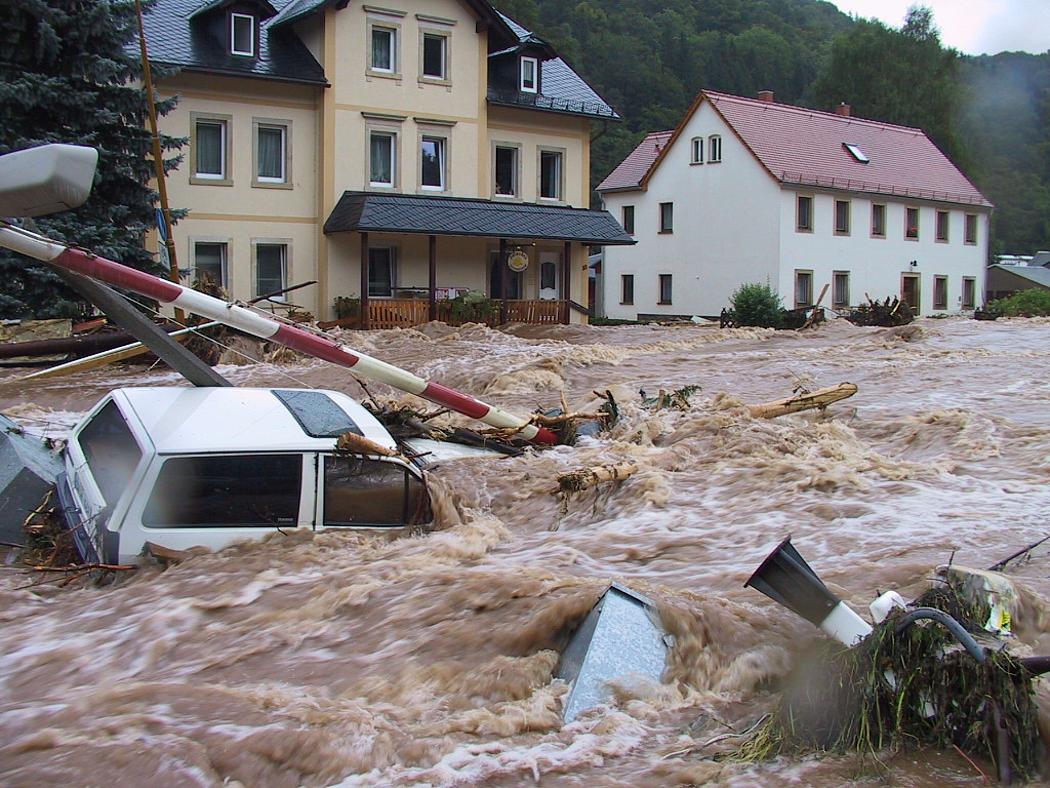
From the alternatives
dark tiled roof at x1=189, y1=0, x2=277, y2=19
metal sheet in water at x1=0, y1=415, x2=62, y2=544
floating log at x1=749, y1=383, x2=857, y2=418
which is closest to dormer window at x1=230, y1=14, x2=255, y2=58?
dark tiled roof at x1=189, y1=0, x2=277, y2=19

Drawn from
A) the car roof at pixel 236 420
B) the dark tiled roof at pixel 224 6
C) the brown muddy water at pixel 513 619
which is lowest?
the brown muddy water at pixel 513 619

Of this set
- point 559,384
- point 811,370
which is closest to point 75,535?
point 559,384

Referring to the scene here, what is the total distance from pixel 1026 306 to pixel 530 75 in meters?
19.9

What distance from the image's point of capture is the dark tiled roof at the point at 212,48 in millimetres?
28203

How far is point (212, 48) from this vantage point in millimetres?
29109

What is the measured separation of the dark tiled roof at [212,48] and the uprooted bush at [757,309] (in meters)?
13.1

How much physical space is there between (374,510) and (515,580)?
156cm

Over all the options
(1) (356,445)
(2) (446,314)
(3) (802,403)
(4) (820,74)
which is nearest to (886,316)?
(2) (446,314)

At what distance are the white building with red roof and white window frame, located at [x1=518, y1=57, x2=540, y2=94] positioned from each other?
12.5 metres

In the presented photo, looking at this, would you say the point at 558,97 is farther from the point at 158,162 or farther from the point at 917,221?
the point at 917,221

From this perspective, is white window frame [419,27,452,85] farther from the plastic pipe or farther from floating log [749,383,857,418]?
the plastic pipe

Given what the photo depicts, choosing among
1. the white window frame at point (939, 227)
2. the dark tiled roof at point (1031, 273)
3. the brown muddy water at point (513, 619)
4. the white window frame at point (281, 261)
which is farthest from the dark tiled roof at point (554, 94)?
the dark tiled roof at point (1031, 273)

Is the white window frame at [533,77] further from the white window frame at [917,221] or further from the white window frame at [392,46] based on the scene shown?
the white window frame at [917,221]

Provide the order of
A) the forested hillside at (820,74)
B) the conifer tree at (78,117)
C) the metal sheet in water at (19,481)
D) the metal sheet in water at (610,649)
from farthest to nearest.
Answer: the forested hillside at (820,74), the conifer tree at (78,117), the metal sheet in water at (19,481), the metal sheet in water at (610,649)
